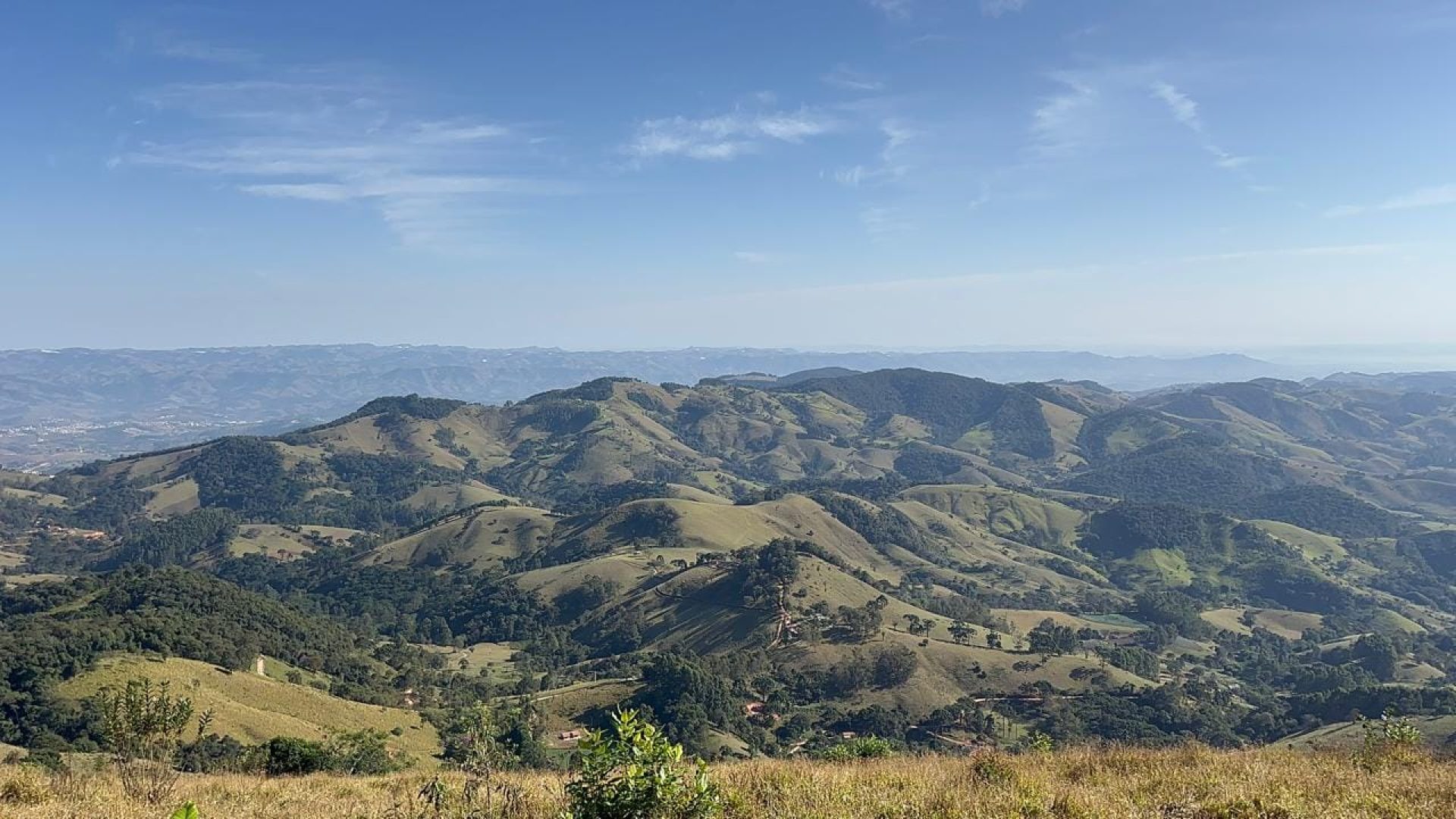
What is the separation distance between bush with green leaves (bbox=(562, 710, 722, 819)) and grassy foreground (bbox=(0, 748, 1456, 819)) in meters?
2.12

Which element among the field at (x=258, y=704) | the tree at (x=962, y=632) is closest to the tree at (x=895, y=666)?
the tree at (x=962, y=632)

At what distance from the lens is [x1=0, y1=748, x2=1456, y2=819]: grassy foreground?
10414 millimetres

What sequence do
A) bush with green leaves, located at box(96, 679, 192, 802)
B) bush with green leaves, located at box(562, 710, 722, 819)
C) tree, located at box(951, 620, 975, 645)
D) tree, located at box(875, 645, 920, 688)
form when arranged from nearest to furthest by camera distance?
1. bush with green leaves, located at box(562, 710, 722, 819)
2. bush with green leaves, located at box(96, 679, 192, 802)
3. tree, located at box(875, 645, 920, 688)
4. tree, located at box(951, 620, 975, 645)

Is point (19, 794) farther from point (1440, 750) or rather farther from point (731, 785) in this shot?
point (1440, 750)

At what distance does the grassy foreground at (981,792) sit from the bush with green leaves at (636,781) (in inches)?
83.3

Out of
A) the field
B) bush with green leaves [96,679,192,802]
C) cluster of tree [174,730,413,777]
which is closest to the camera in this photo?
bush with green leaves [96,679,192,802]

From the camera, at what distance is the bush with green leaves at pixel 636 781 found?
8.51m

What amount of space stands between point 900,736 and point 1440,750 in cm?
10287

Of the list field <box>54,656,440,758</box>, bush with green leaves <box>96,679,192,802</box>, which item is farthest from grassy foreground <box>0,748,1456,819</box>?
field <box>54,656,440,758</box>

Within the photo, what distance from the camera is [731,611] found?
158 m

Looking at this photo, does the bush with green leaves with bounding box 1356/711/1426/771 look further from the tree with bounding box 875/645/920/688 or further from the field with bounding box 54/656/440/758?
the tree with bounding box 875/645/920/688

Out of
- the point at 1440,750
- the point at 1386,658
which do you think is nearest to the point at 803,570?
the point at 1386,658

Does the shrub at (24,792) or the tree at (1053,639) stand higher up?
the shrub at (24,792)

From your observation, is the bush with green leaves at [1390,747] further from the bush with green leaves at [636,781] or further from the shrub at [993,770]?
the bush with green leaves at [636,781]
